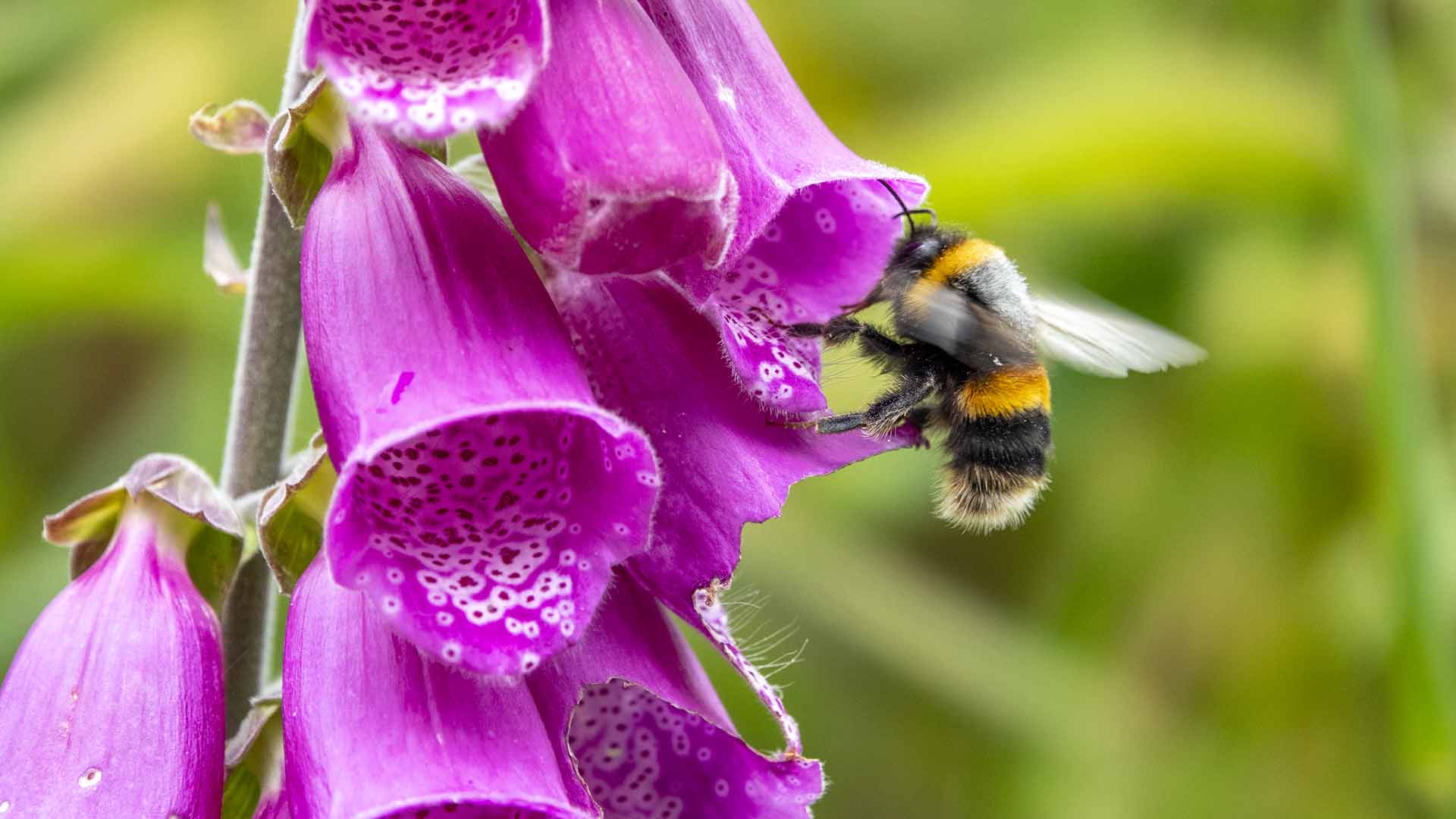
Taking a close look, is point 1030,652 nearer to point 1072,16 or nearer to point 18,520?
point 1072,16

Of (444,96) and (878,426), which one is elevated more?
(444,96)

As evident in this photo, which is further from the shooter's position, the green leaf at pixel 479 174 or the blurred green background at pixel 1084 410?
the blurred green background at pixel 1084 410

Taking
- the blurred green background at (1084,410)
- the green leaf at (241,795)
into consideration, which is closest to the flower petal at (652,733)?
the green leaf at (241,795)

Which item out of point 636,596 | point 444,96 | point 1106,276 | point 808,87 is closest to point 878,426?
point 636,596

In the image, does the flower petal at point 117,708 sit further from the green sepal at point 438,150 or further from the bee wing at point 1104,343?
the bee wing at point 1104,343

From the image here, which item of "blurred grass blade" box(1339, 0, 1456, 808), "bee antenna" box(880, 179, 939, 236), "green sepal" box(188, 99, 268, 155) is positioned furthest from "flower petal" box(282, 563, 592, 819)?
"blurred grass blade" box(1339, 0, 1456, 808)

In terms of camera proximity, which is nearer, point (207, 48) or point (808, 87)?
point (207, 48)

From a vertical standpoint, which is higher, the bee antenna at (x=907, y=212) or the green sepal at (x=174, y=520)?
the bee antenna at (x=907, y=212)
